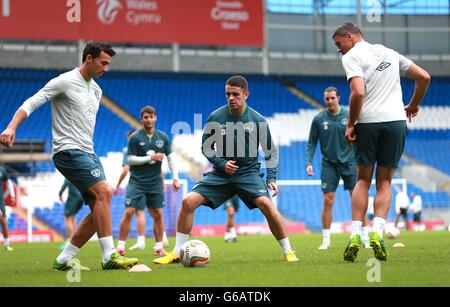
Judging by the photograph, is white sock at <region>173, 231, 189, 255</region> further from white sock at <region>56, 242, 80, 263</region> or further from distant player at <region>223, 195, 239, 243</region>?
distant player at <region>223, 195, 239, 243</region>

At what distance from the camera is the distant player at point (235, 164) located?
855 cm

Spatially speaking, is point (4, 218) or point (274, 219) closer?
point (274, 219)

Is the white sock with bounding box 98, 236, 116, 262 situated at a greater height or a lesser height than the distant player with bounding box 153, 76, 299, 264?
lesser

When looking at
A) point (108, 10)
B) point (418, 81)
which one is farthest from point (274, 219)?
point (108, 10)

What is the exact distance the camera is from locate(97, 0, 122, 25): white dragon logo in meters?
26.9

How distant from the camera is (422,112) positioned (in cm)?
3225

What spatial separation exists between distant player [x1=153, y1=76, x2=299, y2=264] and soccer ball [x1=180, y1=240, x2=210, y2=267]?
388 millimetres

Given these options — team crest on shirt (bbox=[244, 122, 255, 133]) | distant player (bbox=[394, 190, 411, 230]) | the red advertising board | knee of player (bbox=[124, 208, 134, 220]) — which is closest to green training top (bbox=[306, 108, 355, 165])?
knee of player (bbox=[124, 208, 134, 220])

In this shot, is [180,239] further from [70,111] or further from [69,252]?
[70,111]

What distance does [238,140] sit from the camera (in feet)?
28.5

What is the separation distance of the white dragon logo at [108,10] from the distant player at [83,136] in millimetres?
19512

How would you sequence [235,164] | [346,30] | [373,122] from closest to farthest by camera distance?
[373,122]
[346,30]
[235,164]

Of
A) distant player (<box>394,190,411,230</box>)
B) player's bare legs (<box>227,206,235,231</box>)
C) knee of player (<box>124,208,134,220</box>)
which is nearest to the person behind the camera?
knee of player (<box>124,208,134,220</box>)

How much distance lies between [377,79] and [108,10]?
2010 cm
